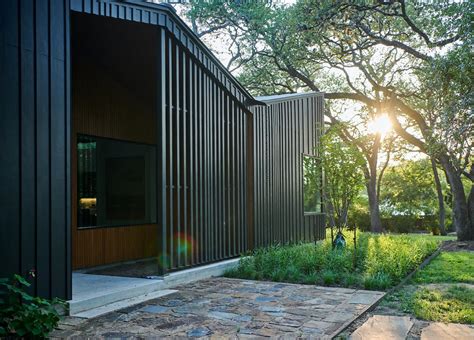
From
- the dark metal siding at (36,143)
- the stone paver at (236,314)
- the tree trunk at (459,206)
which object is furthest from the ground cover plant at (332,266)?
the tree trunk at (459,206)

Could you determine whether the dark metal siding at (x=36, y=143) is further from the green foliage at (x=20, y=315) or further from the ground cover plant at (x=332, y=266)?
the ground cover plant at (x=332, y=266)

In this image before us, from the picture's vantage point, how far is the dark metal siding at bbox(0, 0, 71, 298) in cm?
481

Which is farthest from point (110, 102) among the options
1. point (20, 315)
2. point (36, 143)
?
point (20, 315)

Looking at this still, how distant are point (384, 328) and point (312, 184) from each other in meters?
6.84

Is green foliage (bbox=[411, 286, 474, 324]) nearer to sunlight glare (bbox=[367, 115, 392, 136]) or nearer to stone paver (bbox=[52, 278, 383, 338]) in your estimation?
stone paver (bbox=[52, 278, 383, 338])

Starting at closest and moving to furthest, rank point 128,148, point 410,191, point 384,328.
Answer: point 384,328 → point 128,148 → point 410,191

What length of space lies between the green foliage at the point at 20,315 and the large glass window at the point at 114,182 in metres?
3.79

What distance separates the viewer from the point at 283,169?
11094mm

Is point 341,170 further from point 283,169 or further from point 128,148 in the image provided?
point 128,148

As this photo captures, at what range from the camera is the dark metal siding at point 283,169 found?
1010 cm

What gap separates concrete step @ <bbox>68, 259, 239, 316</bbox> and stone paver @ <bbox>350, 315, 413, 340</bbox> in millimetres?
2688

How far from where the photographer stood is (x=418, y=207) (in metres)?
24.1

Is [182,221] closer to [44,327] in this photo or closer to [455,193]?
[44,327]

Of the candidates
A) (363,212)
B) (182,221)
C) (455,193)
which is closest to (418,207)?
(363,212)
